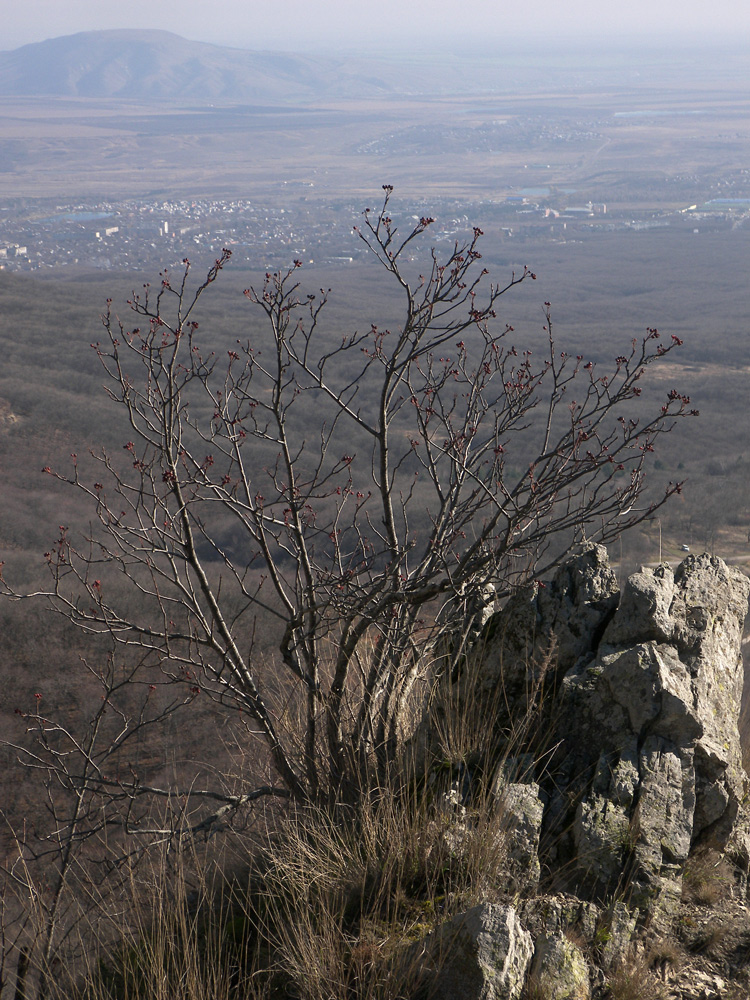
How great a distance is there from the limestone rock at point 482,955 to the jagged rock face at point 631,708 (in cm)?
58

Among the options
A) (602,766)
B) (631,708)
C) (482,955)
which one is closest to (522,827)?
(602,766)

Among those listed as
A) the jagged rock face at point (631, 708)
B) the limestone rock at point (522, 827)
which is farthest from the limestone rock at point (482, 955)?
the jagged rock face at point (631, 708)

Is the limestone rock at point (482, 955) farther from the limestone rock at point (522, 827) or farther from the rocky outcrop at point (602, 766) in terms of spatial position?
the limestone rock at point (522, 827)

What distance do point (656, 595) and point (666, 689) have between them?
1.88ft

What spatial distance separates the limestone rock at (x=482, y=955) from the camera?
251 cm

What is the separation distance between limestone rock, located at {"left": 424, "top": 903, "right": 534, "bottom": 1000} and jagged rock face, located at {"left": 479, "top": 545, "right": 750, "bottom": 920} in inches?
22.8

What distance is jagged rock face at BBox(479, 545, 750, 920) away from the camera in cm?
321

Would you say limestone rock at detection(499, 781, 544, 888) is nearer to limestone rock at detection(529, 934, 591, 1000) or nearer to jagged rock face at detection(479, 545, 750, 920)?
jagged rock face at detection(479, 545, 750, 920)

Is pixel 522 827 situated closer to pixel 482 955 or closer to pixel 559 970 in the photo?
pixel 559 970

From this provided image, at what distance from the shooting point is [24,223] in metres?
Result: 134

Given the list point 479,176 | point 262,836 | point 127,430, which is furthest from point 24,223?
point 262,836

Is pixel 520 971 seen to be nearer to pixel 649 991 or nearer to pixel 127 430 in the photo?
pixel 649 991

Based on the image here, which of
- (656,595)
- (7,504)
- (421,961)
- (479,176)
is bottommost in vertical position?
(7,504)

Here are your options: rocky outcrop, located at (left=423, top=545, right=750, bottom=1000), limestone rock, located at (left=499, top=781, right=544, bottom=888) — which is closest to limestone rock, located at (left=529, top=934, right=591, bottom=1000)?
rocky outcrop, located at (left=423, top=545, right=750, bottom=1000)
